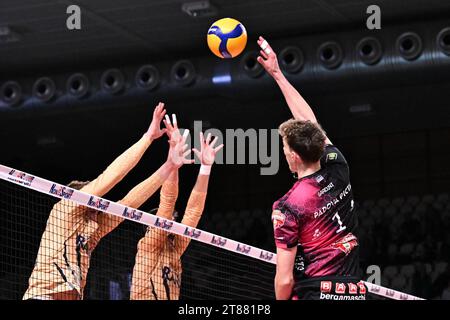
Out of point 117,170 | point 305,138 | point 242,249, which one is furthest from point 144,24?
point 305,138

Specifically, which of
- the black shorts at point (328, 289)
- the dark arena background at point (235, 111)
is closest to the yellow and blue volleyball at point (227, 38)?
the dark arena background at point (235, 111)

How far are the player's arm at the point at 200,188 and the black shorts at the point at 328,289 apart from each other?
2854 mm

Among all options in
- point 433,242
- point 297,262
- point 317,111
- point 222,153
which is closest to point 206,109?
point 222,153

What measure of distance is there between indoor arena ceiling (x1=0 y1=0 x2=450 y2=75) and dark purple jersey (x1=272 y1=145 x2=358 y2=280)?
7696 mm

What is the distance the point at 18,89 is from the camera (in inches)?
522

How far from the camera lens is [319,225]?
13.2ft

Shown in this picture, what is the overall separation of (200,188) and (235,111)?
8863 millimetres

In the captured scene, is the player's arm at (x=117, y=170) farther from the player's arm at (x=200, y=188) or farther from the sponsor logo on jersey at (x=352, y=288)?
the sponsor logo on jersey at (x=352, y=288)

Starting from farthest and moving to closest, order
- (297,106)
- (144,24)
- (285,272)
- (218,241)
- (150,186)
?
(144,24) < (218,241) < (150,186) < (297,106) < (285,272)

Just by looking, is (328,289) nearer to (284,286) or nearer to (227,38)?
(284,286)

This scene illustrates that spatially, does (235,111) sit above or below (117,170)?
above

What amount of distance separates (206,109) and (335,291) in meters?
11.3

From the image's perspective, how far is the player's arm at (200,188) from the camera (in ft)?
22.2
